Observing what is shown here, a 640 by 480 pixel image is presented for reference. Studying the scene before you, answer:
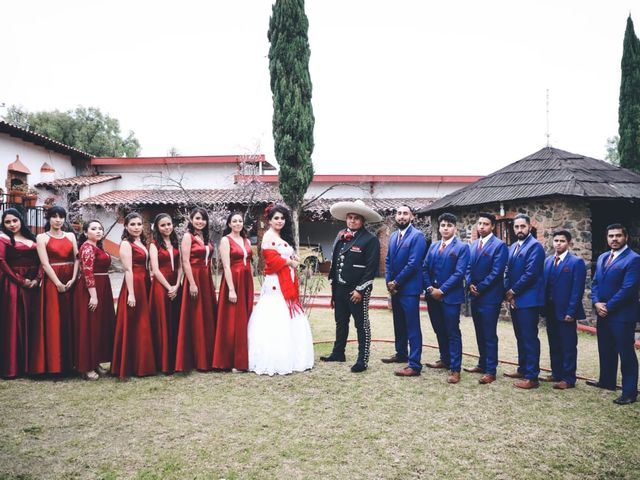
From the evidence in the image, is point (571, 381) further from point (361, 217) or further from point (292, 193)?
point (292, 193)

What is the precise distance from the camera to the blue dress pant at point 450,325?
519cm

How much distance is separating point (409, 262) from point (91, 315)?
3723 mm

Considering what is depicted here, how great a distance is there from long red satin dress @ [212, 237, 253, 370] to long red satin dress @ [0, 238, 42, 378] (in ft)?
6.67

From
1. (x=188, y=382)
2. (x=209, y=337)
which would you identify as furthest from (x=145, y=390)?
(x=209, y=337)

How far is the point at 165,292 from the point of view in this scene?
5.28 meters

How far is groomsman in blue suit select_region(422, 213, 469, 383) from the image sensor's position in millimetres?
5188

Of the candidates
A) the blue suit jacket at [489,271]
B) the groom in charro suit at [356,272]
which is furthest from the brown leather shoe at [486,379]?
the groom in charro suit at [356,272]

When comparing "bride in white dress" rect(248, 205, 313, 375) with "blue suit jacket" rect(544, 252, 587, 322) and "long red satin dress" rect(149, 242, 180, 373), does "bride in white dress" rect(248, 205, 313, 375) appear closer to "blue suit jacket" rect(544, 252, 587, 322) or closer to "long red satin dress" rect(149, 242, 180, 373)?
"long red satin dress" rect(149, 242, 180, 373)

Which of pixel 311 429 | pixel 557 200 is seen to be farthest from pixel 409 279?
pixel 557 200

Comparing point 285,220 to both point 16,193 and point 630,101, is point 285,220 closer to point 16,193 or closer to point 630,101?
point 16,193

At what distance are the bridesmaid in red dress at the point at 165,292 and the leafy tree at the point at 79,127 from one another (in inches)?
1079

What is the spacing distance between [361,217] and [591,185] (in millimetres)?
6985

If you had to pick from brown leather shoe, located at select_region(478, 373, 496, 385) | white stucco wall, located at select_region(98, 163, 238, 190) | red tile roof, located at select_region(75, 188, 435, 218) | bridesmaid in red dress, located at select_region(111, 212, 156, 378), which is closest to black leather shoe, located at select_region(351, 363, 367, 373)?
brown leather shoe, located at select_region(478, 373, 496, 385)

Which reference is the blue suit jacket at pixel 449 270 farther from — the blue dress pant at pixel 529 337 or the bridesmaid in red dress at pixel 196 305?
the bridesmaid in red dress at pixel 196 305
